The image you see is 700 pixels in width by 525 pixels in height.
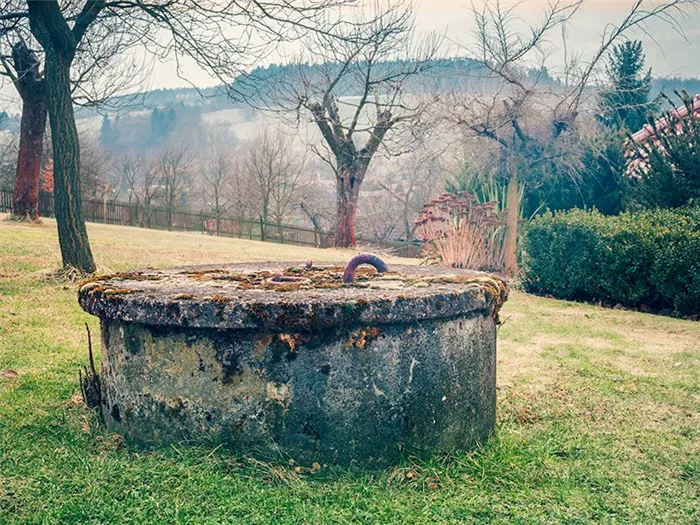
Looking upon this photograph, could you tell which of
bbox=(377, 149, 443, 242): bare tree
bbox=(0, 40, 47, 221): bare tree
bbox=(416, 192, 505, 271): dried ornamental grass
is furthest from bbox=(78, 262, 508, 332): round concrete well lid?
bbox=(377, 149, 443, 242): bare tree

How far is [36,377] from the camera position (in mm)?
4387

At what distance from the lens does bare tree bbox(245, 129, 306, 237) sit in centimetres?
3353

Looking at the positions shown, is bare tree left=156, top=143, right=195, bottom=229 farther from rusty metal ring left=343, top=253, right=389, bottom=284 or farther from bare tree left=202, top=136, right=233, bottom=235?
rusty metal ring left=343, top=253, right=389, bottom=284

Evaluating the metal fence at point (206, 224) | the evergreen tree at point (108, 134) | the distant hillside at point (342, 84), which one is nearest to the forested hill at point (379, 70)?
the distant hillside at point (342, 84)

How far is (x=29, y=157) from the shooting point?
→ 17.6 meters

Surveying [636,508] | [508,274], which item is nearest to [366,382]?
[636,508]

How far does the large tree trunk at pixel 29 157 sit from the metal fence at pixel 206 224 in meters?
13.7

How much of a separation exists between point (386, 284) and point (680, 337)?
5.07 m

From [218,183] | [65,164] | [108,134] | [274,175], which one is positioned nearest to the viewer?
[65,164]

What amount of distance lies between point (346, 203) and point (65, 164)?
1489 cm

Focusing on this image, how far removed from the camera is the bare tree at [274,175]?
33.5 meters

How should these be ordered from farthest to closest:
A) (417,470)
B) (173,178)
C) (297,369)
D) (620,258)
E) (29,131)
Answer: (173,178)
(29,131)
(620,258)
(417,470)
(297,369)

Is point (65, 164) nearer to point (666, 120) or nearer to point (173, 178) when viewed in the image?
point (666, 120)

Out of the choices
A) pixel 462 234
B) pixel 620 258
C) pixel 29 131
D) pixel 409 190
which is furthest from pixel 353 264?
pixel 409 190
